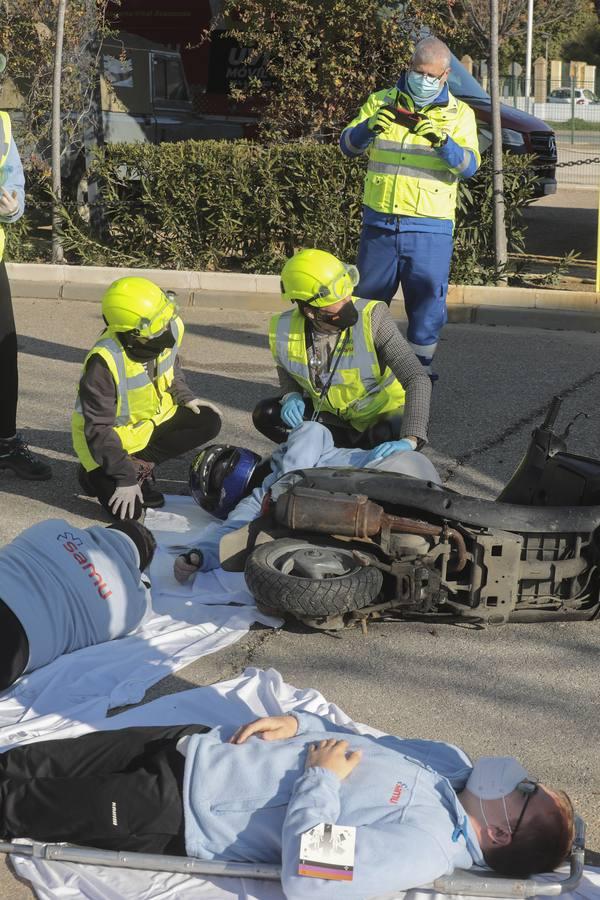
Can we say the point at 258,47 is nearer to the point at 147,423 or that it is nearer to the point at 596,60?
the point at 147,423

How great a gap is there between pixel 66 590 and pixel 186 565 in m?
0.87

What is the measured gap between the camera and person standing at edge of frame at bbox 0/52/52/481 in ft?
20.9

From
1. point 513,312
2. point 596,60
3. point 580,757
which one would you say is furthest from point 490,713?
point 596,60

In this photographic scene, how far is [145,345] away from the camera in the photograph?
18.8 feet

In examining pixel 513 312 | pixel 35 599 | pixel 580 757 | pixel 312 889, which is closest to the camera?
pixel 312 889

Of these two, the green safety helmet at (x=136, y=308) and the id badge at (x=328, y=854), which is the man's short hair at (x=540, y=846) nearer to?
the id badge at (x=328, y=854)

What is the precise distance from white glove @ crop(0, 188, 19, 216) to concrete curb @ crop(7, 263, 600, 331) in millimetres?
4542

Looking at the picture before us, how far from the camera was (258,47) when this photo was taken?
12.5 metres

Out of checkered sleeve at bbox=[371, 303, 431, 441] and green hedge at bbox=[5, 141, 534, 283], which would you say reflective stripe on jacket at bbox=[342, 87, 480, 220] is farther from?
green hedge at bbox=[5, 141, 534, 283]

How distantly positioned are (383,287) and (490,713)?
12.1 feet

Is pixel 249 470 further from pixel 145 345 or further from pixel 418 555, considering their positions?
pixel 418 555

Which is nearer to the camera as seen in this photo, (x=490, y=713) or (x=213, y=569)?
(x=490, y=713)

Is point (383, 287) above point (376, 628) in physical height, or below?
above

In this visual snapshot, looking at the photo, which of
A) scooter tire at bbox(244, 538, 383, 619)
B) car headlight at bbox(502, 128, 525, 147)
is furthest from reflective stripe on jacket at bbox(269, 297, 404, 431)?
car headlight at bbox(502, 128, 525, 147)
